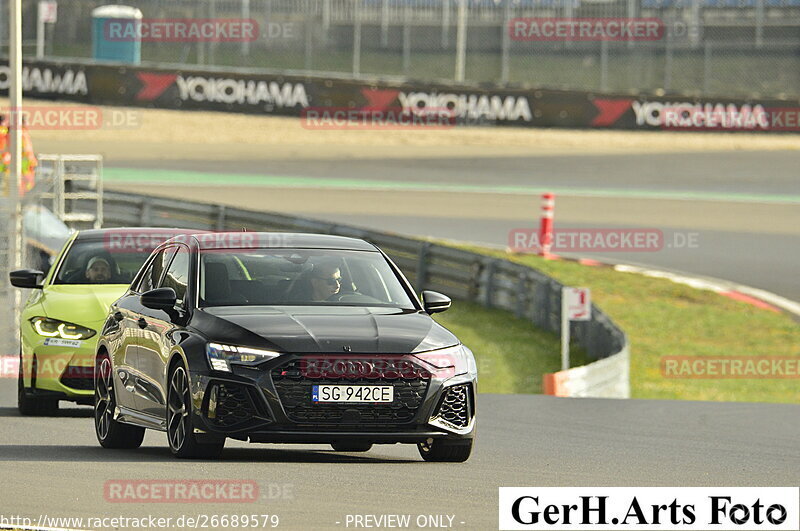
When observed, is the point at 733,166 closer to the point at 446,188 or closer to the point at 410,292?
the point at 446,188

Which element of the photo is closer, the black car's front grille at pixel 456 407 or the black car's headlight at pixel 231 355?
the black car's headlight at pixel 231 355

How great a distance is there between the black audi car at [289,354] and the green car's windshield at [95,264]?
263 cm

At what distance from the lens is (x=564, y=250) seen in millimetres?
30344

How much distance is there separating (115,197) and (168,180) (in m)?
7.10

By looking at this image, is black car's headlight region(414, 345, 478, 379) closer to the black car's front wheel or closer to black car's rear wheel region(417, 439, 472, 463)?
black car's rear wheel region(417, 439, 472, 463)

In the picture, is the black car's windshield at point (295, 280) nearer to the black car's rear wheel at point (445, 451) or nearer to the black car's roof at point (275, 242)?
the black car's roof at point (275, 242)

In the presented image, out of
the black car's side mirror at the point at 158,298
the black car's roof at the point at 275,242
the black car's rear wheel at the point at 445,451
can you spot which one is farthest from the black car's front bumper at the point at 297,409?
the black car's roof at the point at 275,242

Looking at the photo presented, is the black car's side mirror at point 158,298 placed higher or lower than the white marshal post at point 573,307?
higher

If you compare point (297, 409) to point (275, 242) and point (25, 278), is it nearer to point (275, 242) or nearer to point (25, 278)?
point (275, 242)

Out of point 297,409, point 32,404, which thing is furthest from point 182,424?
point 32,404

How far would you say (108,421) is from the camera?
11.1 m

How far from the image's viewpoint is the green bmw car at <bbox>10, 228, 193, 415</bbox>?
12742 mm

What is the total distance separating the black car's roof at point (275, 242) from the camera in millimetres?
10391

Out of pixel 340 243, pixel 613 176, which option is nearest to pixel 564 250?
pixel 613 176
